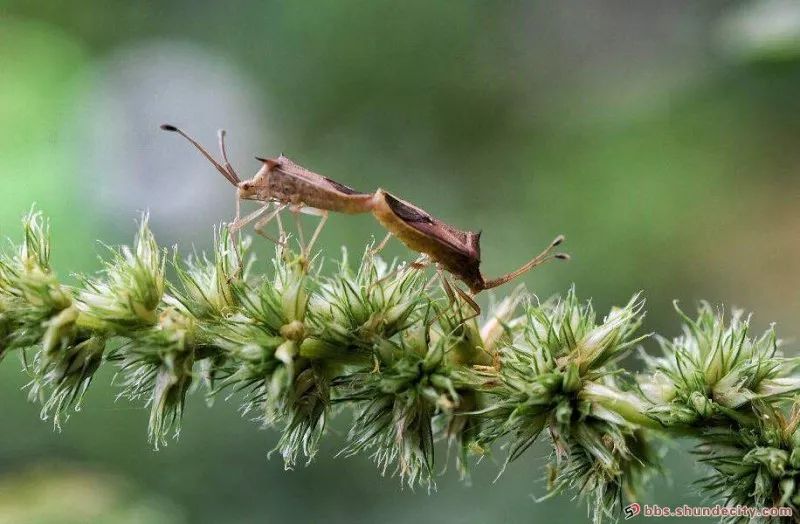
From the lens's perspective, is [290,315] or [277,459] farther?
[277,459]

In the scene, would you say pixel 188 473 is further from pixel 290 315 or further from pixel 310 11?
pixel 310 11

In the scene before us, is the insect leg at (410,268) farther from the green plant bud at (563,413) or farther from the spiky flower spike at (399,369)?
the green plant bud at (563,413)

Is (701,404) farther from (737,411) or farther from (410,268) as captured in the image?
(410,268)

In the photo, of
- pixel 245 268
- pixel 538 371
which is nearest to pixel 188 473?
pixel 245 268

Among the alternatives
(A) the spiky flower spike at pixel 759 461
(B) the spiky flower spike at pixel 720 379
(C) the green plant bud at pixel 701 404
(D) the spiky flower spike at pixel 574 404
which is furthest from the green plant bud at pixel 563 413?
(A) the spiky flower spike at pixel 759 461

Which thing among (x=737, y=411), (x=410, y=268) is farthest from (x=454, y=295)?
(x=737, y=411)

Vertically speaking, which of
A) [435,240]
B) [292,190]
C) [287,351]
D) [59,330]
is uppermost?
[292,190]
